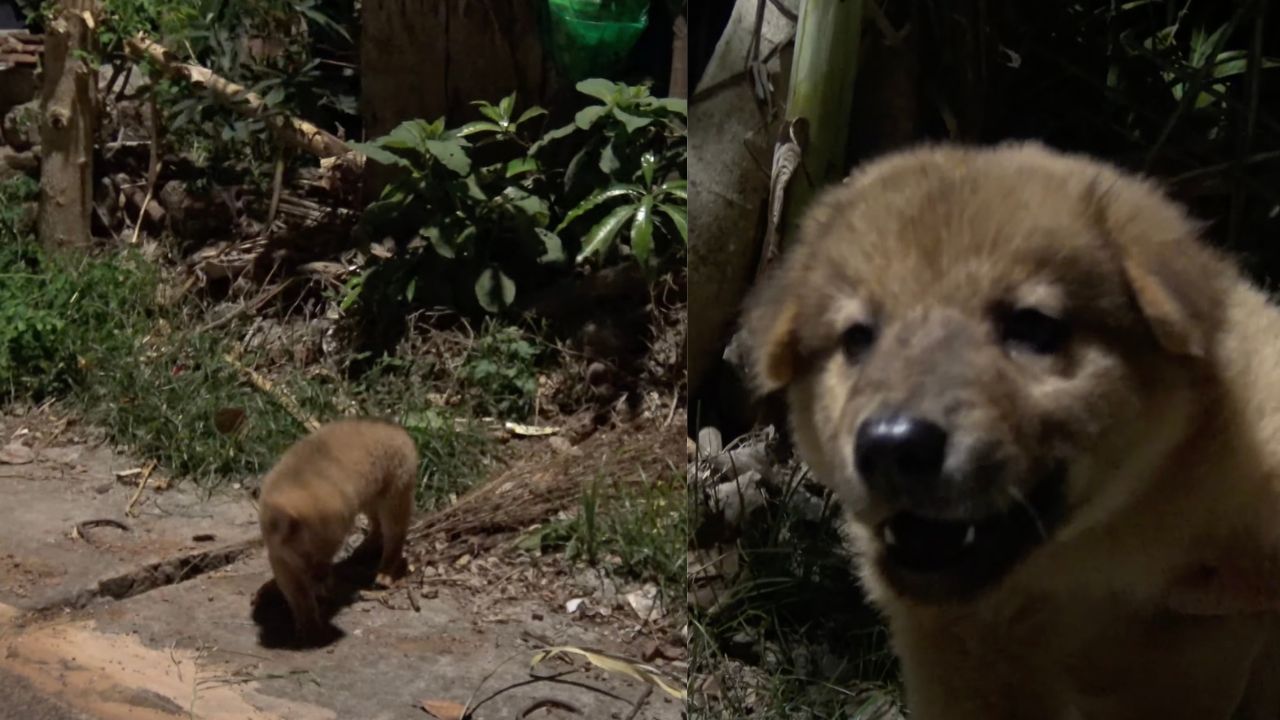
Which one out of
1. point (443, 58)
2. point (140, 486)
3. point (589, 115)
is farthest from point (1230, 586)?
point (140, 486)

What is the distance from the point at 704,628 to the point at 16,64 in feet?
4.37

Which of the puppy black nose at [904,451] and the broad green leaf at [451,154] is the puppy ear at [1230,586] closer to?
the puppy black nose at [904,451]

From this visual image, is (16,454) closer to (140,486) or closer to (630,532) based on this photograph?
(140,486)

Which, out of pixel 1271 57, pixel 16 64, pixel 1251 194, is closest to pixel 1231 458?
pixel 1251 194

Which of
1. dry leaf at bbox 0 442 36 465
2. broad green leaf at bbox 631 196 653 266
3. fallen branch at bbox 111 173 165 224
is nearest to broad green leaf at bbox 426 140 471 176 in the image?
broad green leaf at bbox 631 196 653 266

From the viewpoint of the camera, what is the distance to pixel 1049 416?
1.14m

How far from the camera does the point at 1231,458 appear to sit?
1245mm

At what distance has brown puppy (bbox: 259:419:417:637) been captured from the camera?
5.77ft

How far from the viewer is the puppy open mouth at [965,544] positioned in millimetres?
1113

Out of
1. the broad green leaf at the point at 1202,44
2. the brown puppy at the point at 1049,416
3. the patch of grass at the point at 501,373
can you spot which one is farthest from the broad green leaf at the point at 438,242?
the broad green leaf at the point at 1202,44

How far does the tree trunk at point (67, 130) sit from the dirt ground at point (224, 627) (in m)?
0.33

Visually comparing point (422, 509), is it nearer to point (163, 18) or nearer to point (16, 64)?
point (163, 18)

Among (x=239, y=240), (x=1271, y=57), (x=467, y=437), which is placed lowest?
(x=467, y=437)

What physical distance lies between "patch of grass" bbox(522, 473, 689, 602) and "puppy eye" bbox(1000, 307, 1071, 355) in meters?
0.54
